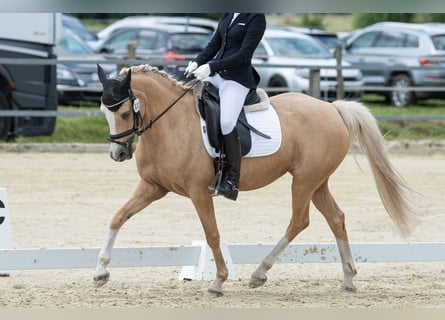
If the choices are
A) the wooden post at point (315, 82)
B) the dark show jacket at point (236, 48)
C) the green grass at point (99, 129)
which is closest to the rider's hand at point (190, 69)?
the dark show jacket at point (236, 48)

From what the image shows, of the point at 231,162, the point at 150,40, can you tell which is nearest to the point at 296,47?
the point at 150,40

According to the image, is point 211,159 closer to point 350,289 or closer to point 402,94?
point 350,289

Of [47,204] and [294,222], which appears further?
[47,204]

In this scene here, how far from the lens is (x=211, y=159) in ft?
21.8

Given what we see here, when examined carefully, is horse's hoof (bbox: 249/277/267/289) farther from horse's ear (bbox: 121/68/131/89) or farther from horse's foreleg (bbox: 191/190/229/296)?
horse's ear (bbox: 121/68/131/89)

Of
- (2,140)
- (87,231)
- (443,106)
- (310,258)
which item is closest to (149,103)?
(310,258)

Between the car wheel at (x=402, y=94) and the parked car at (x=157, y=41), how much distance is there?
13.7ft

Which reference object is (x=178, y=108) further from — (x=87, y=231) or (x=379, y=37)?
(x=379, y=37)

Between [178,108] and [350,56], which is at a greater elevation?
[178,108]

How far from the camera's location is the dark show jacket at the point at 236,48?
6.57 meters

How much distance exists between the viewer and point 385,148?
719cm

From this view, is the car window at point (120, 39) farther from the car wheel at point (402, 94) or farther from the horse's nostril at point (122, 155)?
the horse's nostril at point (122, 155)

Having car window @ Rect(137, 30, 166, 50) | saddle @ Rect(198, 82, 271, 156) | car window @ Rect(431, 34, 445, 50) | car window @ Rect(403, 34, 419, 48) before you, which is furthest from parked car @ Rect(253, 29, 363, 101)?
saddle @ Rect(198, 82, 271, 156)

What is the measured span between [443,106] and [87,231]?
1333 cm
